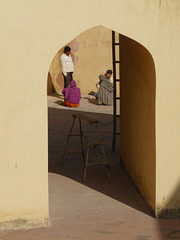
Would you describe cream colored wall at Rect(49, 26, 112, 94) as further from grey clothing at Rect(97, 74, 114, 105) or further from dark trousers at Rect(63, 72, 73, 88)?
grey clothing at Rect(97, 74, 114, 105)

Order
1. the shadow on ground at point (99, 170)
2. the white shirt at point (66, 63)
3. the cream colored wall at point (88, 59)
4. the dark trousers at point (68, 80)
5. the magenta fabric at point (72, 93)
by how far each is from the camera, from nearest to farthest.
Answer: the shadow on ground at point (99, 170) → the magenta fabric at point (72, 93) → the white shirt at point (66, 63) → the dark trousers at point (68, 80) → the cream colored wall at point (88, 59)

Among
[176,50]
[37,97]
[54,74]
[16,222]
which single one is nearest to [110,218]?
[16,222]

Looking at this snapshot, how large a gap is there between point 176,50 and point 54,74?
1170cm

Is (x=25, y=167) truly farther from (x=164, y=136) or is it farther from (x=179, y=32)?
(x=179, y=32)

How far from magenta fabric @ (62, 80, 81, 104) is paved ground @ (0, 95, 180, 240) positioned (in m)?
5.46

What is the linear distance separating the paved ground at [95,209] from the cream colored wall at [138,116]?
244mm

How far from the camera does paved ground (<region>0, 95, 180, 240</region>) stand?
20.7ft

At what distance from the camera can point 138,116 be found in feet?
25.3

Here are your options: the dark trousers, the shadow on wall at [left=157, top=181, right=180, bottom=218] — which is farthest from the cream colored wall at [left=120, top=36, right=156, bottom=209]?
the dark trousers

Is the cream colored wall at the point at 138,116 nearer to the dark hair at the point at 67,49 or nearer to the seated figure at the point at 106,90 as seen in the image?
the seated figure at the point at 106,90

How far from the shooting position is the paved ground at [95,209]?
632 centimetres

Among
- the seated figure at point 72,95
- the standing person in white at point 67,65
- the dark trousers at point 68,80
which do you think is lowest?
the seated figure at point 72,95

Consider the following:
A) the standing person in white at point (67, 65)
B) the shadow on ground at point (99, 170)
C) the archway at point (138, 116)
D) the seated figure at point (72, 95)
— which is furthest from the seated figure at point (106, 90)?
the archway at point (138, 116)

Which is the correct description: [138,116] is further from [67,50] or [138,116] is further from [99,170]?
[67,50]
